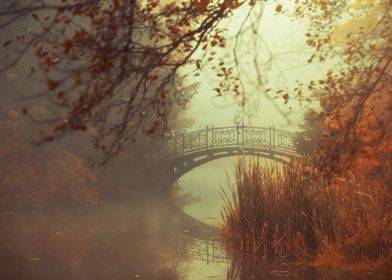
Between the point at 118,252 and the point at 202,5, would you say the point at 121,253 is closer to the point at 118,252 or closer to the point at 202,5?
the point at 118,252

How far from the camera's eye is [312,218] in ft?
30.3

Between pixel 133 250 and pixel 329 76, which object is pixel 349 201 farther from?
pixel 133 250

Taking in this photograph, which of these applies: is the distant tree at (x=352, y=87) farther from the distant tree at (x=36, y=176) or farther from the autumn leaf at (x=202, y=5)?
the distant tree at (x=36, y=176)

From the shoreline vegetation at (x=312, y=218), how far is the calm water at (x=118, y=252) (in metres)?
0.45

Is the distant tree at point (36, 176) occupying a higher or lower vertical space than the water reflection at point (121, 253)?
higher

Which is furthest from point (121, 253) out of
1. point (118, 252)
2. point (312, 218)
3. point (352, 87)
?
point (352, 87)

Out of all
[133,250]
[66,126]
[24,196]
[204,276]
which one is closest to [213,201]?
[24,196]

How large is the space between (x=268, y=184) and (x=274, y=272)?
6.36 ft

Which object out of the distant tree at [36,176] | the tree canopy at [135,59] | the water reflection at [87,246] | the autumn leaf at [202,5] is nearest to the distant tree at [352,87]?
the tree canopy at [135,59]

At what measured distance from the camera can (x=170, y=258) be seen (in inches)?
409

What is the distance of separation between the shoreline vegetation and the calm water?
0.45 m

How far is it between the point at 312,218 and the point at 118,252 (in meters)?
3.91

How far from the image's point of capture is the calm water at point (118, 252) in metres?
8.74

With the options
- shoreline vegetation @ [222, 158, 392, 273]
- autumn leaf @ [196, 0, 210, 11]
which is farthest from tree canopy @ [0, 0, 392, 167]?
shoreline vegetation @ [222, 158, 392, 273]
